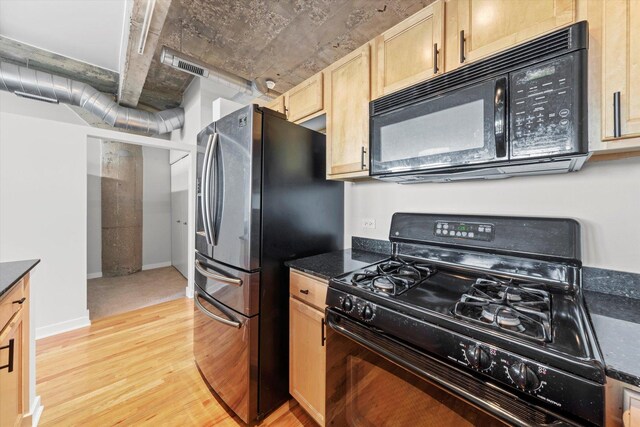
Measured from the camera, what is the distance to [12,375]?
115 centimetres

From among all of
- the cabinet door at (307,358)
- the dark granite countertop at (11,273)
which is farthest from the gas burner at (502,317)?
the dark granite countertop at (11,273)

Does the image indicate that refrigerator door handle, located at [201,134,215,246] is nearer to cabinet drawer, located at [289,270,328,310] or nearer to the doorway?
cabinet drawer, located at [289,270,328,310]

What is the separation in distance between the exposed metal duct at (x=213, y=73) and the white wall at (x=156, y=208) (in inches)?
114

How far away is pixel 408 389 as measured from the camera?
938 mm

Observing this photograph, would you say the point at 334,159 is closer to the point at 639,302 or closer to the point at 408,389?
the point at 408,389

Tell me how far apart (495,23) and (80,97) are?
443cm

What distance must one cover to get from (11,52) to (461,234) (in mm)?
4878

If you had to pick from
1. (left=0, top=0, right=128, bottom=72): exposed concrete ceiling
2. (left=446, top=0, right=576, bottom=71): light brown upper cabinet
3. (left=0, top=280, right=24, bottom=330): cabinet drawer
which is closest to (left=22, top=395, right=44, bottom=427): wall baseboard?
(left=0, top=280, right=24, bottom=330): cabinet drawer

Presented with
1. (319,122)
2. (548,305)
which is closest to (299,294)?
(548,305)

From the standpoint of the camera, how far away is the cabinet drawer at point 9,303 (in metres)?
1.00

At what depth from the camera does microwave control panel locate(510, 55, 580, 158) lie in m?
0.86

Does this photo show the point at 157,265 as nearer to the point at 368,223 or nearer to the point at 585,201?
the point at 368,223

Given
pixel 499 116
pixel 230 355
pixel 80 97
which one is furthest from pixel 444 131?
pixel 80 97

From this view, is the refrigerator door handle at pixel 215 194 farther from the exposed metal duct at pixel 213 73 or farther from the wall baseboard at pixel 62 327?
the wall baseboard at pixel 62 327
